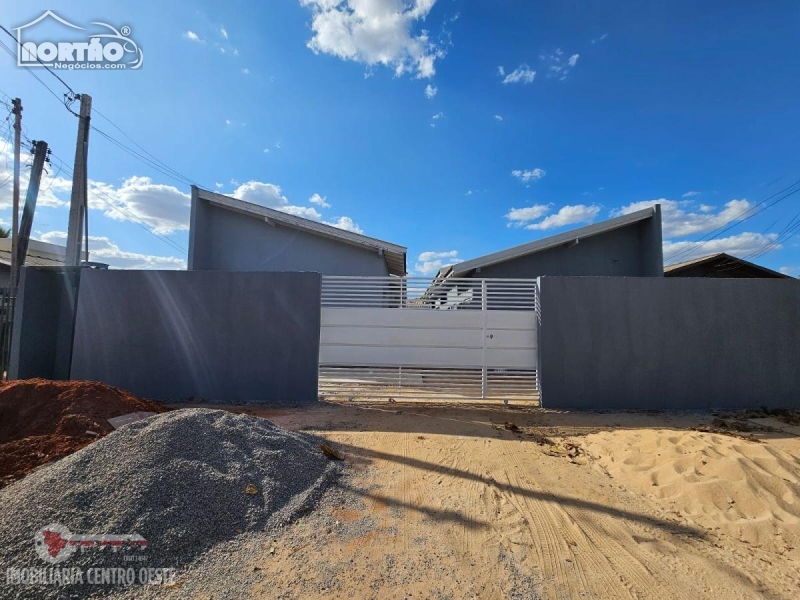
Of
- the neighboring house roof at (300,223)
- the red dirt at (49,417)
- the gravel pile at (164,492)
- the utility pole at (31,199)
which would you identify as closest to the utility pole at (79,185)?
the utility pole at (31,199)

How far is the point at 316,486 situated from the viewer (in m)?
3.86

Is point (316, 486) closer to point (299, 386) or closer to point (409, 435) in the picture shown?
point (409, 435)

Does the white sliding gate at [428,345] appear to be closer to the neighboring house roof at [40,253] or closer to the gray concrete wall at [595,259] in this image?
the gray concrete wall at [595,259]

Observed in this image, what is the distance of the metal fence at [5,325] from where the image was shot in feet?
25.9

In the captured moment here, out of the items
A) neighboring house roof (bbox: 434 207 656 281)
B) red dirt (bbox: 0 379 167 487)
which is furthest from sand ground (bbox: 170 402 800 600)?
neighboring house roof (bbox: 434 207 656 281)

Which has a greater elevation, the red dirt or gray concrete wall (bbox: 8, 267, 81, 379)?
gray concrete wall (bbox: 8, 267, 81, 379)

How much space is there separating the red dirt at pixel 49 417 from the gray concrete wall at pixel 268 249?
7087 millimetres

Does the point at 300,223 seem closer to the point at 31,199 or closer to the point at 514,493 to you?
the point at 31,199

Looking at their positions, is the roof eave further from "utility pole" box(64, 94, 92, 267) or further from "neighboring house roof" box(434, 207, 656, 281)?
"utility pole" box(64, 94, 92, 267)

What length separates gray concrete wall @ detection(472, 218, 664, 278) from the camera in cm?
1241

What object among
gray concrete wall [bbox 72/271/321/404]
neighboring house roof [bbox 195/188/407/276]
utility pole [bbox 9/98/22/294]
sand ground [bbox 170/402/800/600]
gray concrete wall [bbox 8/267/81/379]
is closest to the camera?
sand ground [bbox 170/402/800/600]

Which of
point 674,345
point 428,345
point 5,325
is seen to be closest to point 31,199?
point 5,325

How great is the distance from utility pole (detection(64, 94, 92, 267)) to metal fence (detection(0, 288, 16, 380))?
451 cm

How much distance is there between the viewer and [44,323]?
8.20 meters
